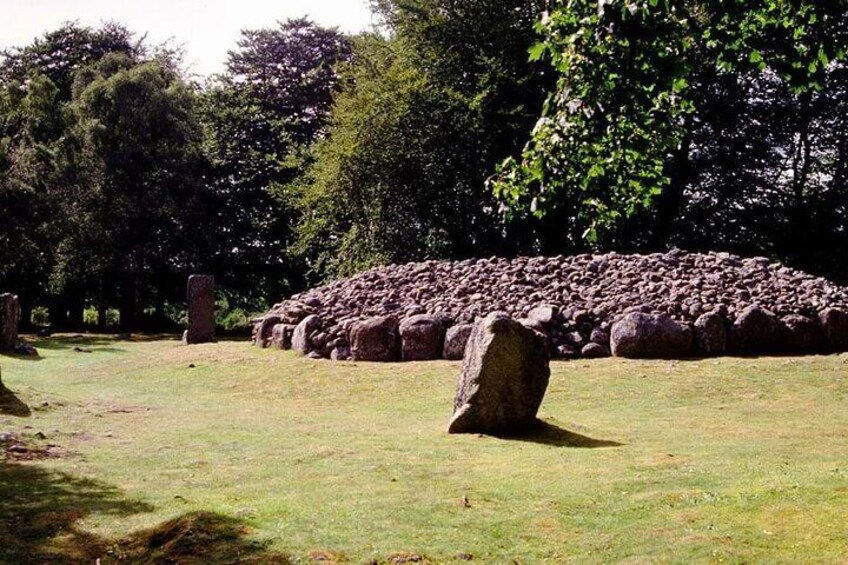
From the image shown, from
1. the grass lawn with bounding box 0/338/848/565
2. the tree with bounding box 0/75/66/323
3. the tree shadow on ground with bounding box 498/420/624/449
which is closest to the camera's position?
the grass lawn with bounding box 0/338/848/565

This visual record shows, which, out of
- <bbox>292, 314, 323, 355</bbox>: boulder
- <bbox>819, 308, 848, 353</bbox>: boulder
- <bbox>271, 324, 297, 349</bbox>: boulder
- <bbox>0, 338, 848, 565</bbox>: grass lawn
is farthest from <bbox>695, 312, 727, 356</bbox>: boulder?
<bbox>271, 324, 297, 349</bbox>: boulder

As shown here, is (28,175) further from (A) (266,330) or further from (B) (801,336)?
(B) (801,336)

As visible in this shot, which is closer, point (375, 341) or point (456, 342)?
point (456, 342)

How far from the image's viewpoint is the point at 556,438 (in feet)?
38.6

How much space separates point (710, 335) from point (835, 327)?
10.5 feet

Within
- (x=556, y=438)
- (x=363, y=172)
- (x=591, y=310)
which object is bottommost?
(x=556, y=438)

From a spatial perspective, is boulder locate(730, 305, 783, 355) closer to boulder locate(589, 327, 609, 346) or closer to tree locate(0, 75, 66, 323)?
boulder locate(589, 327, 609, 346)

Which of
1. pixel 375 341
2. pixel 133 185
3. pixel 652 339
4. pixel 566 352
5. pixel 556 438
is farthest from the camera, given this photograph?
pixel 133 185

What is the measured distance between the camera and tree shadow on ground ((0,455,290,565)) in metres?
6.39

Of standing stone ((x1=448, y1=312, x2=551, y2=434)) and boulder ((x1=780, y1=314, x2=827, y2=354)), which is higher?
boulder ((x1=780, y1=314, x2=827, y2=354))

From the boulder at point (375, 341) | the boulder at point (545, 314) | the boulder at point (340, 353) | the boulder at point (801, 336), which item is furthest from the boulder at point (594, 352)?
the boulder at point (340, 353)

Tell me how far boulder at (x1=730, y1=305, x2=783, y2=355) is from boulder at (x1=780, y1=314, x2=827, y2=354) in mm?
201

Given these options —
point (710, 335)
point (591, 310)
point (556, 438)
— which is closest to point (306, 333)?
point (591, 310)

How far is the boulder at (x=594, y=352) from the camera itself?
20.0 meters
